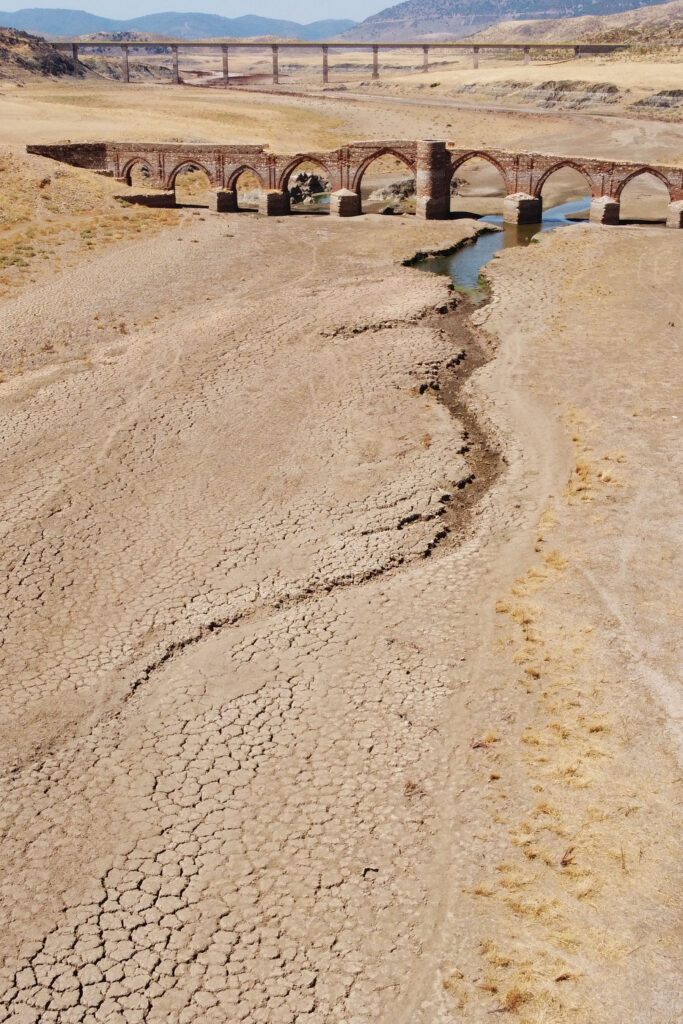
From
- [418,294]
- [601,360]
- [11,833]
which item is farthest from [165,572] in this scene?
[418,294]

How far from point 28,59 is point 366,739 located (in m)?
116

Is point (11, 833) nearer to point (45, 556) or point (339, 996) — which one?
point (339, 996)

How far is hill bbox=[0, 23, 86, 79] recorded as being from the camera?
10688 centimetres

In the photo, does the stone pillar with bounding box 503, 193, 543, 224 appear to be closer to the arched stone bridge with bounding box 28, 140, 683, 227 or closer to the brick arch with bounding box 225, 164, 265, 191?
the arched stone bridge with bounding box 28, 140, 683, 227

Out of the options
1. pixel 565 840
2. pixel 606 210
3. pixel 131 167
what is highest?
pixel 131 167

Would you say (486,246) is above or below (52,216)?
below

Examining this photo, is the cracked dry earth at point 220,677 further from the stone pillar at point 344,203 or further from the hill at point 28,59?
the hill at point 28,59

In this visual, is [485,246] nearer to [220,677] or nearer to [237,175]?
[237,175]

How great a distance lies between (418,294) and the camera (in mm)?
35281

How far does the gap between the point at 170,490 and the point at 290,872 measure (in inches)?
425

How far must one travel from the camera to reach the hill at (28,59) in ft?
351

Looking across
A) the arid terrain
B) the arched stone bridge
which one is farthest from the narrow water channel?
the arid terrain

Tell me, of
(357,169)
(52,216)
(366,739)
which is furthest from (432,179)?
(366,739)

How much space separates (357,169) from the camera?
50.9 meters
